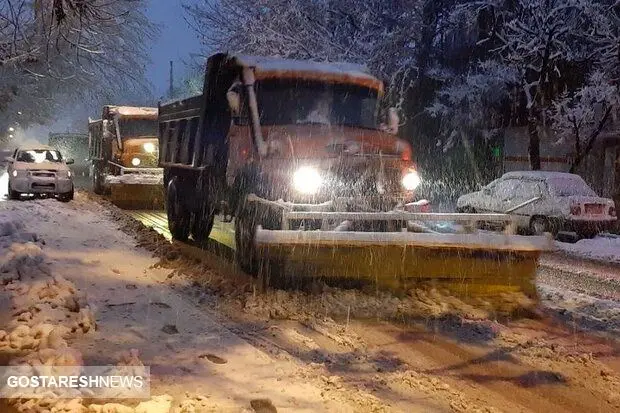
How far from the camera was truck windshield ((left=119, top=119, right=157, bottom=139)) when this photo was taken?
21078 mm

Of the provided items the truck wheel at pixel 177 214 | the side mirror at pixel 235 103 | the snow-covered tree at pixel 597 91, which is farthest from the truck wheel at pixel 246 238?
the snow-covered tree at pixel 597 91

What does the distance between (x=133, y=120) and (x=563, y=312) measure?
16196 millimetres

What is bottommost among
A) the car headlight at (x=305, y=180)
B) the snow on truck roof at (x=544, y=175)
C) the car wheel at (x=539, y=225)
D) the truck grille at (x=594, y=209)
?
the car wheel at (x=539, y=225)

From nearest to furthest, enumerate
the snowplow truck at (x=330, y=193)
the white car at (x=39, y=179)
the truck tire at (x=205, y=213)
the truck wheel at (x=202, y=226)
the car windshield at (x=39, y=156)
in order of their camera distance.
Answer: the snowplow truck at (x=330, y=193), the truck tire at (x=205, y=213), the truck wheel at (x=202, y=226), the white car at (x=39, y=179), the car windshield at (x=39, y=156)

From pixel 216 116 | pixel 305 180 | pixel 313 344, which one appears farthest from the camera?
pixel 216 116

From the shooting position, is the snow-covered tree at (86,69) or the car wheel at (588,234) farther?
the snow-covered tree at (86,69)

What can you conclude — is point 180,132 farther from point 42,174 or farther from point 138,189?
point 42,174

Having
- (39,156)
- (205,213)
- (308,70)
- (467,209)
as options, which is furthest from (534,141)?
(39,156)

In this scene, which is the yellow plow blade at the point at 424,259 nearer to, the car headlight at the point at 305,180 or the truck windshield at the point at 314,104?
the car headlight at the point at 305,180

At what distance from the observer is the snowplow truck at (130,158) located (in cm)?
1947

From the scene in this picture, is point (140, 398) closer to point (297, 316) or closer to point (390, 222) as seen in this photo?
point (297, 316)

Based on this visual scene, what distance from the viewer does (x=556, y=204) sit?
15.8m

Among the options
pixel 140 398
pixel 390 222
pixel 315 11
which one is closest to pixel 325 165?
pixel 390 222

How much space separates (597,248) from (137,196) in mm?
12480
